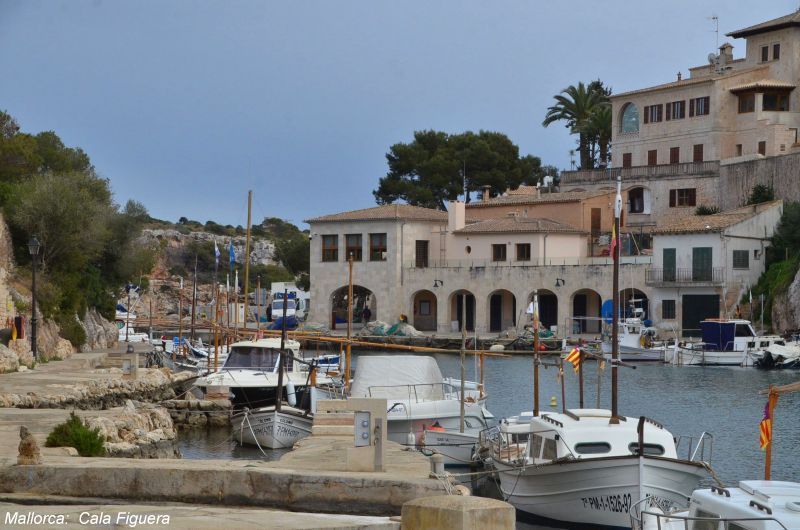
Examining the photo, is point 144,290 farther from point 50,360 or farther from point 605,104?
point 50,360

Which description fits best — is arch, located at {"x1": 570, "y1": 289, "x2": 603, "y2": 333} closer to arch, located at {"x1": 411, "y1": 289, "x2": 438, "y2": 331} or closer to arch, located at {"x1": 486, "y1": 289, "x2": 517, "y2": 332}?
arch, located at {"x1": 486, "y1": 289, "x2": 517, "y2": 332}

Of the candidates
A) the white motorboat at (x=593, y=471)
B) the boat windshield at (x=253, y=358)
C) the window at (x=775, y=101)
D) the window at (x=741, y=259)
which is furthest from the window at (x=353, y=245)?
the white motorboat at (x=593, y=471)

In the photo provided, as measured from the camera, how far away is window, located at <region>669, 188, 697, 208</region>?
7438 centimetres

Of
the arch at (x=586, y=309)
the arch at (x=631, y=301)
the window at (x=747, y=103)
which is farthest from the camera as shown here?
the window at (x=747, y=103)

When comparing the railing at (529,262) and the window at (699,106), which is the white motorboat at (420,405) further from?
the window at (699,106)

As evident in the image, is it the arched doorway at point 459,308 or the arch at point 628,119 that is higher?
the arch at point 628,119

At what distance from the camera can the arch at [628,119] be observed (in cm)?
7981

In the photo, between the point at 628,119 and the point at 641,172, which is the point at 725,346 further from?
the point at 628,119

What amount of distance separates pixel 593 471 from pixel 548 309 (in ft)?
172

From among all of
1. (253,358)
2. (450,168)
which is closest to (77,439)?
(253,358)

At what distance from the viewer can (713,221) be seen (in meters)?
65.7

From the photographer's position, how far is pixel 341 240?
76625 mm

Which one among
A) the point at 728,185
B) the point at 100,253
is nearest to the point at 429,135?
the point at 728,185

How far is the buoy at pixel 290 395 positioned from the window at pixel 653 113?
48337 millimetres
